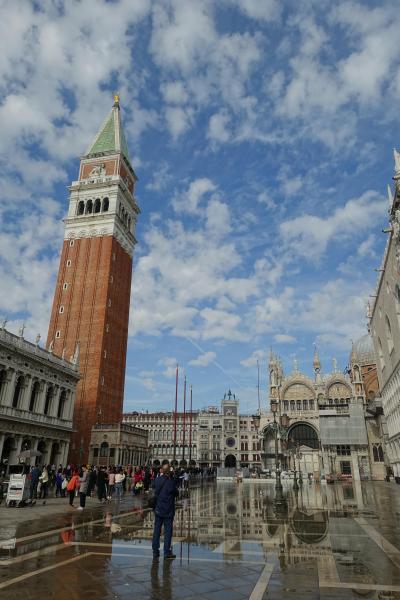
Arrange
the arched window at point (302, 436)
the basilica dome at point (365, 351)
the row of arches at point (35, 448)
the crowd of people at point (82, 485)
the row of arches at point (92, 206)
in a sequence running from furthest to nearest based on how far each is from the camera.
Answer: the basilica dome at point (365, 351)
the arched window at point (302, 436)
the row of arches at point (92, 206)
the row of arches at point (35, 448)
the crowd of people at point (82, 485)

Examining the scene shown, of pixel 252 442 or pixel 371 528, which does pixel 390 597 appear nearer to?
pixel 371 528

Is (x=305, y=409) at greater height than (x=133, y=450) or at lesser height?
greater

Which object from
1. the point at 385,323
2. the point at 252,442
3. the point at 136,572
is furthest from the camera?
the point at 252,442

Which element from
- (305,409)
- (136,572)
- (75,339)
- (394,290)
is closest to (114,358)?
(75,339)

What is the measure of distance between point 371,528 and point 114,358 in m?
52.3

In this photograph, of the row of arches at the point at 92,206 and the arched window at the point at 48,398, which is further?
the row of arches at the point at 92,206

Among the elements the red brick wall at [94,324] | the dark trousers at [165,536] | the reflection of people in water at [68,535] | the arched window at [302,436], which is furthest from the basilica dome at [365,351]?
the dark trousers at [165,536]

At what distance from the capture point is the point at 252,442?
104m

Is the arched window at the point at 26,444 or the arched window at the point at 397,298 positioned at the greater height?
the arched window at the point at 397,298

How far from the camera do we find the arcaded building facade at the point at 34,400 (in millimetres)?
36125

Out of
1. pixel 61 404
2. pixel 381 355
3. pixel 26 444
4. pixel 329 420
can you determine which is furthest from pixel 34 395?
pixel 329 420

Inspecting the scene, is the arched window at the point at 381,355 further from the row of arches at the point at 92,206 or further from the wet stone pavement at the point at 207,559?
the row of arches at the point at 92,206

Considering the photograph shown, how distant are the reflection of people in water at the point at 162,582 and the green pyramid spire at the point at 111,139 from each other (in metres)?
70.6

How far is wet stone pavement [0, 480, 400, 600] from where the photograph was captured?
Answer: 6562 mm
